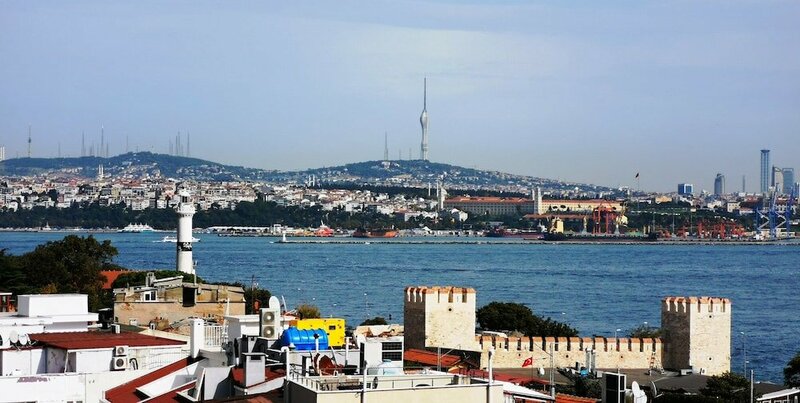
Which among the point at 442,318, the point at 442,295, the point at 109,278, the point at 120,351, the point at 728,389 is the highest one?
the point at 120,351

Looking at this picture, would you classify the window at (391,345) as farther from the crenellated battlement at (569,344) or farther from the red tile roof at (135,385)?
the crenellated battlement at (569,344)

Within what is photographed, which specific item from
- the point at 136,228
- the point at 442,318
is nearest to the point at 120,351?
the point at 442,318

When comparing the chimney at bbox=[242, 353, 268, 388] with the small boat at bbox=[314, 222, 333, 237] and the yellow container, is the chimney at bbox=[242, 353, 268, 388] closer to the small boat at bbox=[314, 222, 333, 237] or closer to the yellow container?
the yellow container

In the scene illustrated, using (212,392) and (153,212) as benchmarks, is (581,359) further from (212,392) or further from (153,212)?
(153,212)

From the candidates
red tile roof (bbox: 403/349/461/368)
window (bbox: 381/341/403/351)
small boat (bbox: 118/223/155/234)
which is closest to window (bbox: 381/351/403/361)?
window (bbox: 381/341/403/351)

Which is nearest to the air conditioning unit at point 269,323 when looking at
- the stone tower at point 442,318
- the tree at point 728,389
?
the tree at point 728,389

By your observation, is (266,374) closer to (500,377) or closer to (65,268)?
(500,377)
